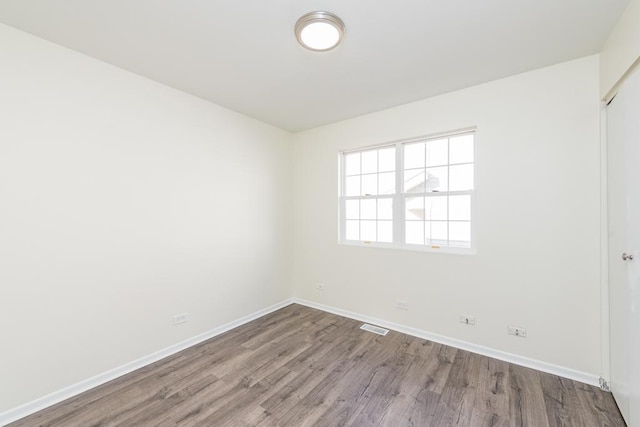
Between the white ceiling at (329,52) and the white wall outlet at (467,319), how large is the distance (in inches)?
91.9

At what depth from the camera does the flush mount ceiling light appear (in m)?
1.68

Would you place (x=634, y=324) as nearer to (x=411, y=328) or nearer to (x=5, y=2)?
(x=411, y=328)

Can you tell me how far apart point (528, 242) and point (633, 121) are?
1.13 metres

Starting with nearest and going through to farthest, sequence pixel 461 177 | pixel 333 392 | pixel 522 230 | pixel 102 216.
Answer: pixel 333 392
pixel 102 216
pixel 522 230
pixel 461 177

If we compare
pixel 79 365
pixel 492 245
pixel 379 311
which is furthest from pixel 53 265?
pixel 492 245

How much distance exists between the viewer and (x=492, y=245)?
8.25ft

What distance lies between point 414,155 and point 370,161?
60cm

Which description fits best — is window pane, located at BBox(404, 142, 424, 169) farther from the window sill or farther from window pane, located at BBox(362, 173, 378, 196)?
the window sill

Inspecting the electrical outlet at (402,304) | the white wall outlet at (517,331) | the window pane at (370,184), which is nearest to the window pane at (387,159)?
the window pane at (370,184)

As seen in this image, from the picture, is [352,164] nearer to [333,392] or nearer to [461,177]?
[461,177]

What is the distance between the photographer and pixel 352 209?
11.9 feet

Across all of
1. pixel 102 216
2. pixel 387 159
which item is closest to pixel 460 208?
pixel 387 159

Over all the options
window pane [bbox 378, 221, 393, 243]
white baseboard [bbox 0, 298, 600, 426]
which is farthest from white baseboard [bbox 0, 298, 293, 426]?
window pane [bbox 378, 221, 393, 243]

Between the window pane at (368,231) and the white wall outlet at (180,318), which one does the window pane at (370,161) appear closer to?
the window pane at (368,231)
